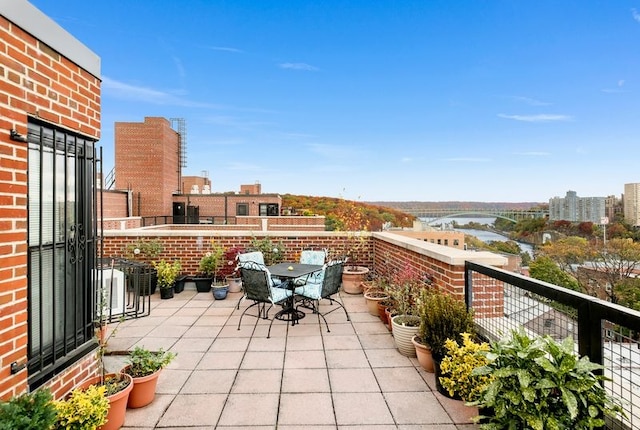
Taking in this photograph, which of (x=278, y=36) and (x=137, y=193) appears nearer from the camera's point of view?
(x=278, y=36)

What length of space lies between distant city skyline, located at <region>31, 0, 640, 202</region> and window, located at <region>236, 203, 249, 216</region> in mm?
4803

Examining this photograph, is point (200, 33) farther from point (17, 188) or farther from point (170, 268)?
point (17, 188)

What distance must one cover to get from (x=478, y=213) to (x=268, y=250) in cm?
720

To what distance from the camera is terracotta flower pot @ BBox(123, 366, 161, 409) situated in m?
2.53

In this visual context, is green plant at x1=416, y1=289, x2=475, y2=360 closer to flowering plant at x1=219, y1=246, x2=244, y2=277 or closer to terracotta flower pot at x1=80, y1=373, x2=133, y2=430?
terracotta flower pot at x1=80, y1=373, x2=133, y2=430

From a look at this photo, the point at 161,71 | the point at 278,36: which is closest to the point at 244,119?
the point at 161,71

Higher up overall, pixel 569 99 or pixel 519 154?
pixel 569 99

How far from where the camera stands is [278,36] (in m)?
12.4

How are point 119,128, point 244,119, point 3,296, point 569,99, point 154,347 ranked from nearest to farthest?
1. point 3,296
2. point 154,347
3. point 569,99
4. point 244,119
5. point 119,128

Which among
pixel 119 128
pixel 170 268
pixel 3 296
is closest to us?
pixel 3 296

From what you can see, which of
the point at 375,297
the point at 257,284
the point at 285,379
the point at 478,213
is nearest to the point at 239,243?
the point at 257,284

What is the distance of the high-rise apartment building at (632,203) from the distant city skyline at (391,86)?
204 cm

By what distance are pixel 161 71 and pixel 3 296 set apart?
15025 mm

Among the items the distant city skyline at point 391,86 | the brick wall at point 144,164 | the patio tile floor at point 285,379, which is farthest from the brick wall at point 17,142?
the brick wall at point 144,164
